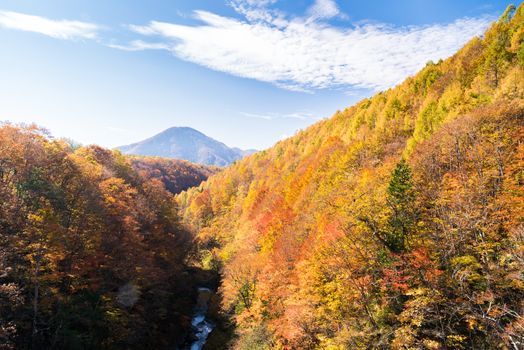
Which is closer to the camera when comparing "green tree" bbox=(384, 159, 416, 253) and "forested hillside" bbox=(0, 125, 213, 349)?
"forested hillside" bbox=(0, 125, 213, 349)

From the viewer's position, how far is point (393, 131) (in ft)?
194

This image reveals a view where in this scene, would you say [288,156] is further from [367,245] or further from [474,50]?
[367,245]

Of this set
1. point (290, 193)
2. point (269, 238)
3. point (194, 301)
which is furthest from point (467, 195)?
point (194, 301)

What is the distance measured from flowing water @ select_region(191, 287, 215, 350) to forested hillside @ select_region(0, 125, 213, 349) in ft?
7.08

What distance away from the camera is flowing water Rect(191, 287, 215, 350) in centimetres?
4519

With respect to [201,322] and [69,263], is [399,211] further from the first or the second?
[201,322]

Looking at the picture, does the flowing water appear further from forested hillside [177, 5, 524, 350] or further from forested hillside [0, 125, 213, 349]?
forested hillside [177, 5, 524, 350]

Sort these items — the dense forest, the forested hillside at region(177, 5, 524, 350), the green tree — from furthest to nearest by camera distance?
the green tree
the dense forest
the forested hillside at region(177, 5, 524, 350)

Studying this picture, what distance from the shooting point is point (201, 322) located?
168 feet

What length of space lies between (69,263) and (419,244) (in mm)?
34858

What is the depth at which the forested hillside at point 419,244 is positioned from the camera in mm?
20172

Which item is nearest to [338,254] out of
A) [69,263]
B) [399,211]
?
[399,211]

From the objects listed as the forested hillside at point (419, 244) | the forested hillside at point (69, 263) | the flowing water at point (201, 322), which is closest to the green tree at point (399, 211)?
the forested hillside at point (419, 244)

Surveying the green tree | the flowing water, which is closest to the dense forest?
the green tree
